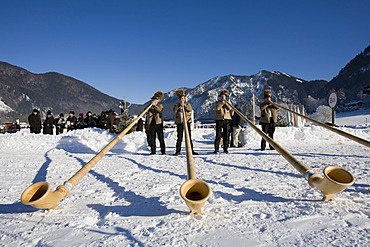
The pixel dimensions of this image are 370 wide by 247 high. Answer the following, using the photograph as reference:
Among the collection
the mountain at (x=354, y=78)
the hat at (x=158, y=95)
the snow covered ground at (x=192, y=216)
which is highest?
the mountain at (x=354, y=78)

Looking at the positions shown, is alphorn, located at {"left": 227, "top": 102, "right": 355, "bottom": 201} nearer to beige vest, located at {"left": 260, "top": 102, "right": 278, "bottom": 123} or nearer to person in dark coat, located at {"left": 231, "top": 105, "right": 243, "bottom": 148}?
beige vest, located at {"left": 260, "top": 102, "right": 278, "bottom": 123}

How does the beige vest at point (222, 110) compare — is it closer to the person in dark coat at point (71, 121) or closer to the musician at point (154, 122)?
the musician at point (154, 122)

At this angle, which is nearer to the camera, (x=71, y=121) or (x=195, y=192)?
(x=195, y=192)

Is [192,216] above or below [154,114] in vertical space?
below

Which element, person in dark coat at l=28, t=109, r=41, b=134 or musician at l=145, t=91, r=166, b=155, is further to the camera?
person in dark coat at l=28, t=109, r=41, b=134

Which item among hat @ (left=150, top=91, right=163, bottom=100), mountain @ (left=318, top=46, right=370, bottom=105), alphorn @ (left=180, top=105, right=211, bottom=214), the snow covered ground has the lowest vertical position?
the snow covered ground

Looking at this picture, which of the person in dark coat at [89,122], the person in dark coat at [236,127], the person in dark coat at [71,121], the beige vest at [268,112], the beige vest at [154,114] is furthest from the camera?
the person in dark coat at [71,121]

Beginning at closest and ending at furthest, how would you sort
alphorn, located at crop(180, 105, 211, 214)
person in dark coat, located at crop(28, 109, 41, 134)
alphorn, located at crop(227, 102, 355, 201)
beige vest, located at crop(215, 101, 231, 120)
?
alphorn, located at crop(180, 105, 211, 214) < alphorn, located at crop(227, 102, 355, 201) < beige vest, located at crop(215, 101, 231, 120) < person in dark coat, located at crop(28, 109, 41, 134)

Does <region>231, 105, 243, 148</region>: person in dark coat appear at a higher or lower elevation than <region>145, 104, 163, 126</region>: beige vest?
lower

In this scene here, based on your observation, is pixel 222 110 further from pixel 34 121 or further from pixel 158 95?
pixel 34 121

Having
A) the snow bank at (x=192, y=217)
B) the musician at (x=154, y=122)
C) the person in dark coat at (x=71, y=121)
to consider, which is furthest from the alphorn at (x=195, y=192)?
the person in dark coat at (x=71, y=121)

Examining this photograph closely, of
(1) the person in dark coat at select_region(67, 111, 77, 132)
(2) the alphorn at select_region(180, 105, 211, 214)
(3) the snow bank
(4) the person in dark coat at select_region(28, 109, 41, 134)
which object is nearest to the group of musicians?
(3) the snow bank

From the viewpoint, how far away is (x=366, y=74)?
12531 centimetres

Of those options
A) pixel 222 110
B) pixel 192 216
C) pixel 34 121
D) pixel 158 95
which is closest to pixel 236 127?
pixel 222 110
